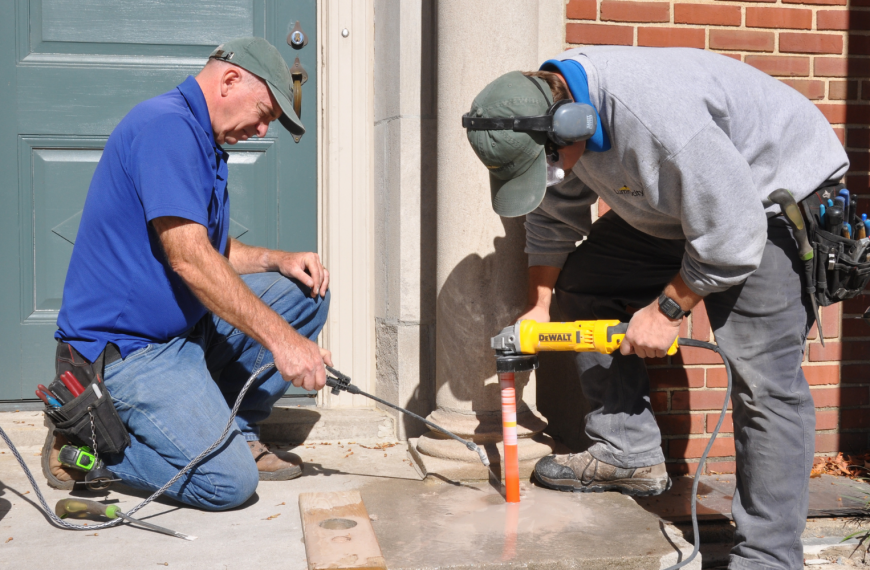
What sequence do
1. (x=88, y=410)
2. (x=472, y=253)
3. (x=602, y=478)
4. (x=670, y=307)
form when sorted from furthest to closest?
(x=472, y=253) < (x=602, y=478) < (x=88, y=410) < (x=670, y=307)

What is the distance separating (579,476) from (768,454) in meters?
0.72

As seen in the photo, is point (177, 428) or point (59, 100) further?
point (59, 100)

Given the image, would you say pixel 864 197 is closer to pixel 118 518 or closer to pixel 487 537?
pixel 487 537

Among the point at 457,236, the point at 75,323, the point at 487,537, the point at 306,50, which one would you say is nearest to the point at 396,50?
the point at 306,50

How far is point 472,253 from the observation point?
10.5 ft

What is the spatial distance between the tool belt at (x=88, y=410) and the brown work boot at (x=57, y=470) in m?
0.12

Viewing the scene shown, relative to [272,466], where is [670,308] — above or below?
above

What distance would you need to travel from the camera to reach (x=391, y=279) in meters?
3.70

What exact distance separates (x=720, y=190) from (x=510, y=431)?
1.09 meters

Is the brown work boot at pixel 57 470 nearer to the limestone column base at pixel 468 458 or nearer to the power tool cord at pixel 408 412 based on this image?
the power tool cord at pixel 408 412

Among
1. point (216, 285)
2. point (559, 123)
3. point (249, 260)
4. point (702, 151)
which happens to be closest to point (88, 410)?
point (216, 285)

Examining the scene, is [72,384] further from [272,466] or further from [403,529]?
[403,529]

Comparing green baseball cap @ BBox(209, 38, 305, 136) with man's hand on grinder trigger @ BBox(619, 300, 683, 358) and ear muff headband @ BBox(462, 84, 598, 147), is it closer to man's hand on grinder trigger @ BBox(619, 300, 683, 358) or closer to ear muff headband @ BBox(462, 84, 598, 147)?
ear muff headband @ BBox(462, 84, 598, 147)

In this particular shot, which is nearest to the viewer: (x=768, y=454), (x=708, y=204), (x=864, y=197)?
(x=708, y=204)
